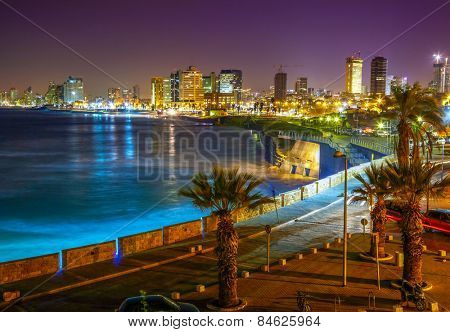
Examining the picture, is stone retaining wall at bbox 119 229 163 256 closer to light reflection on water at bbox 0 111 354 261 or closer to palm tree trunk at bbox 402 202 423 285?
palm tree trunk at bbox 402 202 423 285

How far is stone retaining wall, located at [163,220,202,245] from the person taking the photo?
48.3ft

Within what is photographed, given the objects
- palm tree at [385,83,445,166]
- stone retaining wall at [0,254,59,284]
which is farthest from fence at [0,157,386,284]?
palm tree at [385,83,445,166]

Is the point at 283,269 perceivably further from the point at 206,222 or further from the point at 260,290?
the point at 206,222

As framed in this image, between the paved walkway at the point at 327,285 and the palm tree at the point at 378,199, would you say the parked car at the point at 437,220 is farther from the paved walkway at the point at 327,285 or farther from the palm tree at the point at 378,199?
the palm tree at the point at 378,199

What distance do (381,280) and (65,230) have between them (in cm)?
1818

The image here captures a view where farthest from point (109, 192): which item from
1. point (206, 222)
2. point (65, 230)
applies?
point (206, 222)

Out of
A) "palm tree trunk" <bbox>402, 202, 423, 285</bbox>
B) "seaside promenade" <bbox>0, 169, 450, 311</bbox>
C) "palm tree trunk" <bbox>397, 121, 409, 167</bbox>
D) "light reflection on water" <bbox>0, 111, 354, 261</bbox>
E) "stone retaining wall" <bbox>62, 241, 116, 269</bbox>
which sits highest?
"palm tree trunk" <bbox>397, 121, 409, 167</bbox>

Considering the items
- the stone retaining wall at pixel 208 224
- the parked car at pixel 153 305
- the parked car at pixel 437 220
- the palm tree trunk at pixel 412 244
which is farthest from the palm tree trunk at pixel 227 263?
the parked car at pixel 437 220

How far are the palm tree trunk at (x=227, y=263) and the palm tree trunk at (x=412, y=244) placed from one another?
3615 millimetres

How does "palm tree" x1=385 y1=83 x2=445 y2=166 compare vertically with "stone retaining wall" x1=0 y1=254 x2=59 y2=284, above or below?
above

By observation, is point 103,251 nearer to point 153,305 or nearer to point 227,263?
point 227,263

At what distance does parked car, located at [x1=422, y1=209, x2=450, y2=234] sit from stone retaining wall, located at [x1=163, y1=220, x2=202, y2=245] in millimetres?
7170

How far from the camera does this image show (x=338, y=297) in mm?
10180

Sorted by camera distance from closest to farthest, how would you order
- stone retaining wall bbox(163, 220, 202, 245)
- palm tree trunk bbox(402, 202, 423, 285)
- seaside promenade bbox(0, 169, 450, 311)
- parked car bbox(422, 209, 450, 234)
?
1. seaside promenade bbox(0, 169, 450, 311)
2. palm tree trunk bbox(402, 202, 423, 285)
3. stone retaining wall bbox(163, 220, 202, 245)
4. parked car bbox(422, 209, 450, 234)
